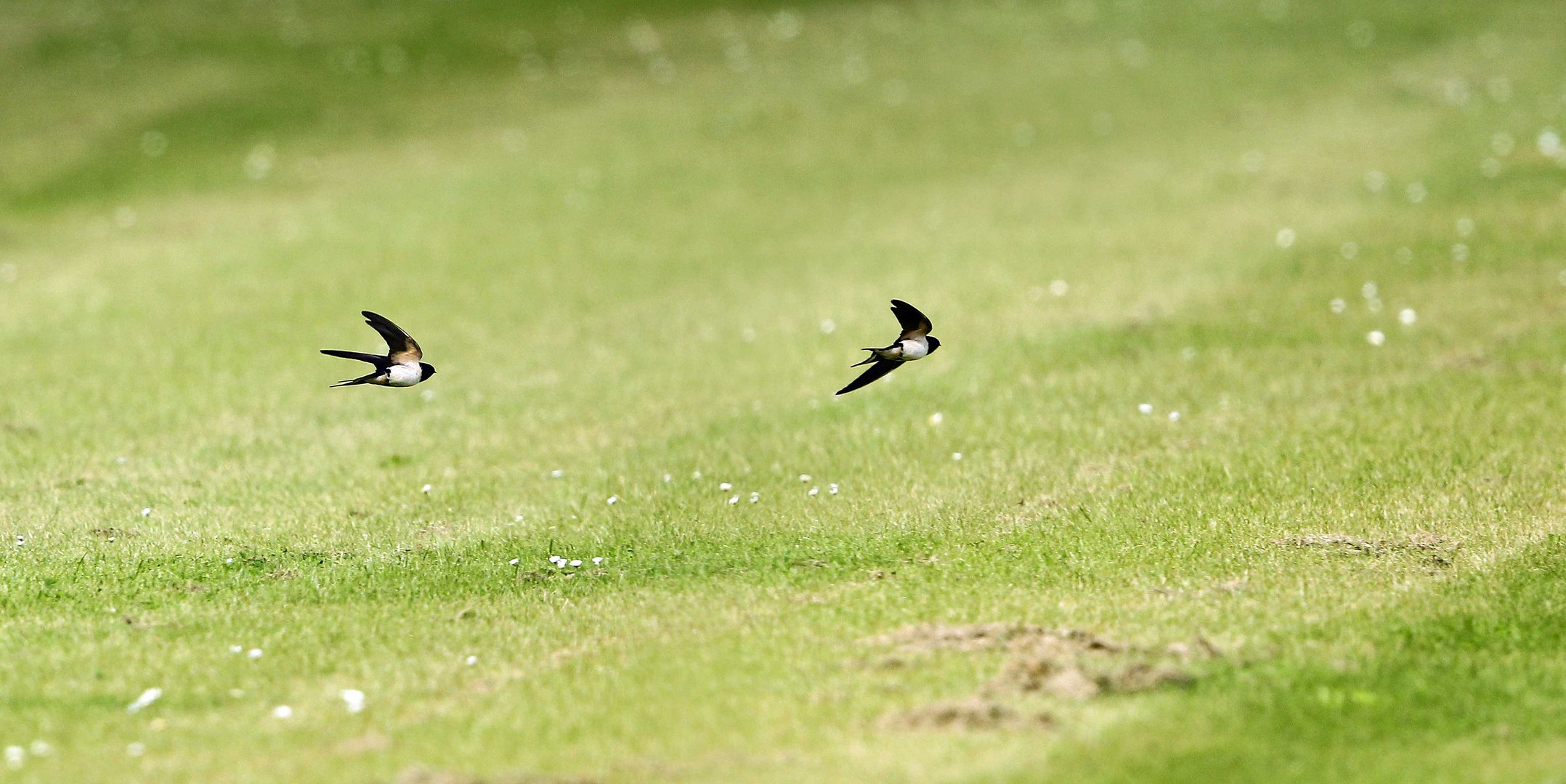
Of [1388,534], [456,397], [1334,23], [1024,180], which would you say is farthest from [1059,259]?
[1334,23]

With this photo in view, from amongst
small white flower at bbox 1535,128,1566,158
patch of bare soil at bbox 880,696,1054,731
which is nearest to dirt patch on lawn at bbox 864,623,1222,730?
patch of bare soil at bbox 880,696,1054,731

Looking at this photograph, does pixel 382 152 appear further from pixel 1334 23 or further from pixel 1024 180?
pixel 1334 23

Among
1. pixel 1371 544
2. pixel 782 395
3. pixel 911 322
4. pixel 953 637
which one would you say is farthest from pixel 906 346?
pixel 782 395

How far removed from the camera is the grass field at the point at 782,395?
28.1ft

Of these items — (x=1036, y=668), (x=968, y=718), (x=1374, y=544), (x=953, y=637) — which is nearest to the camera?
(x=968, y=718)

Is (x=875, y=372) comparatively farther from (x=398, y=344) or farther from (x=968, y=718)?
(x=398, y=344)

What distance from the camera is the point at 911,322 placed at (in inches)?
376

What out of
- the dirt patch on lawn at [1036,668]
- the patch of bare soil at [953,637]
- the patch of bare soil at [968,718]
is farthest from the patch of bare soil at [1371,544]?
the patch of bare soil at [968,718]

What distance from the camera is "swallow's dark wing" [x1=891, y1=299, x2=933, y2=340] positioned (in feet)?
30.6

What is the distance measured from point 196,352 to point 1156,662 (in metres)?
13.0

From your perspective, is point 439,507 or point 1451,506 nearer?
point 1451,506

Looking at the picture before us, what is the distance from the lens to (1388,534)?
11109 mm

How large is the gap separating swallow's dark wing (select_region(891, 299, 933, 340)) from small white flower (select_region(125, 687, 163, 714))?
16.1 feet

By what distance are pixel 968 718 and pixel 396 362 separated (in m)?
4.31
